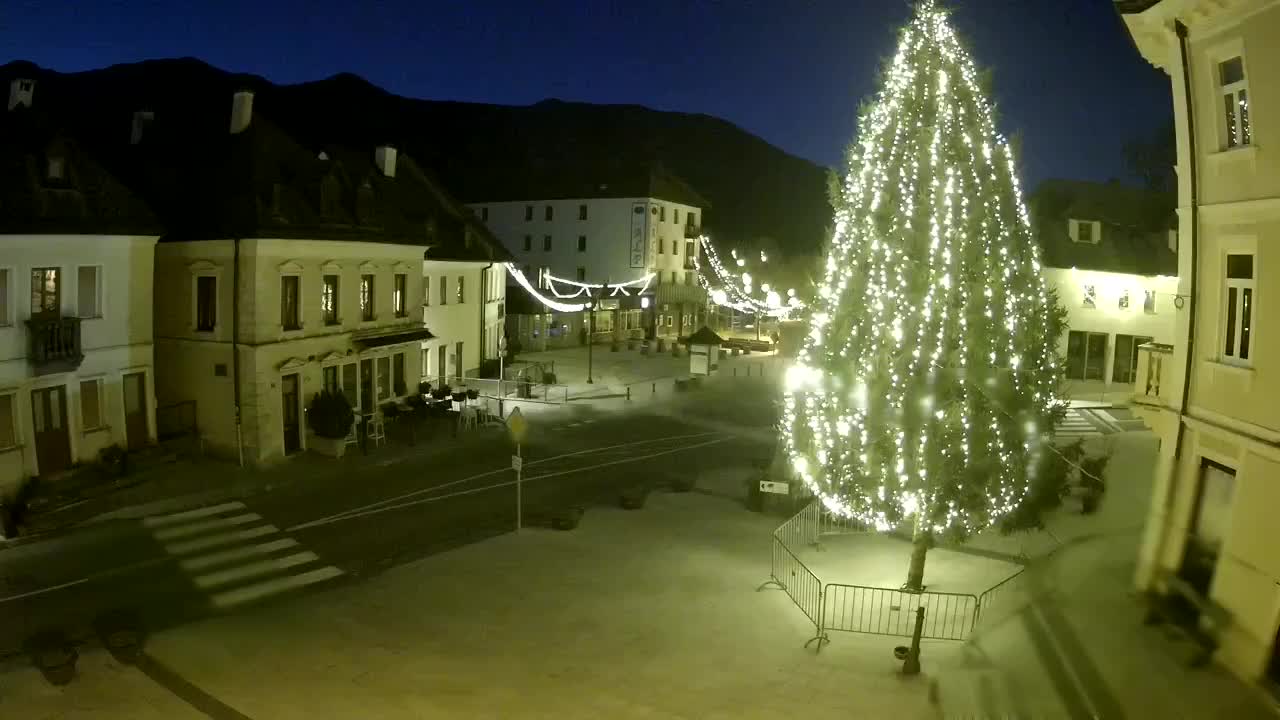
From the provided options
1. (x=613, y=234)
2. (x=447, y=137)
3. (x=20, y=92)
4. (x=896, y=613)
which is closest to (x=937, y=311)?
(x=896, y=613)

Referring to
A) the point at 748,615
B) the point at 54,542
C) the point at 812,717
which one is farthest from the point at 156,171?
the point at 812,717

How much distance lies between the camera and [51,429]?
2056 centimetres

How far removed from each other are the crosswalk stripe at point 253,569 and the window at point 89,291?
9.44 meters

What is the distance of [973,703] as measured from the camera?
1035 cm

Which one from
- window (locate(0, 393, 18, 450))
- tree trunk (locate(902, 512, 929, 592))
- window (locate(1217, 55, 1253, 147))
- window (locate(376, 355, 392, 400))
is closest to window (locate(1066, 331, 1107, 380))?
window (locate(376, 355, 392, 400))

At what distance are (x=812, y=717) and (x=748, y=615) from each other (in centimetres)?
325

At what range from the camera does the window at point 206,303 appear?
24.2 metres

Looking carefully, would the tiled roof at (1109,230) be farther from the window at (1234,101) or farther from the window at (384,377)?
the window at (384,377)

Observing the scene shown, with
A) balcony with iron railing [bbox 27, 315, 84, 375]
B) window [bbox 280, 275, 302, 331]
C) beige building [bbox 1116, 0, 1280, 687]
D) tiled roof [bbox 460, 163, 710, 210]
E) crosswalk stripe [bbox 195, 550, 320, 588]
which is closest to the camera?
beige building [bbox 1116, 0, 1280, 687]

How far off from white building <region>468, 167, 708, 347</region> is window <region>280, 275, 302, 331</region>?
104 ft

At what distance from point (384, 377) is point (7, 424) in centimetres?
1122

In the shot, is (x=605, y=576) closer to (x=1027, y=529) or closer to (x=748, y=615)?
(x=748, y=615)

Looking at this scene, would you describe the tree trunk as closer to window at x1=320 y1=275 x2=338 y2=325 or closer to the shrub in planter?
the shrub in planter

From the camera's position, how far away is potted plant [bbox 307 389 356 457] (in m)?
24.6
